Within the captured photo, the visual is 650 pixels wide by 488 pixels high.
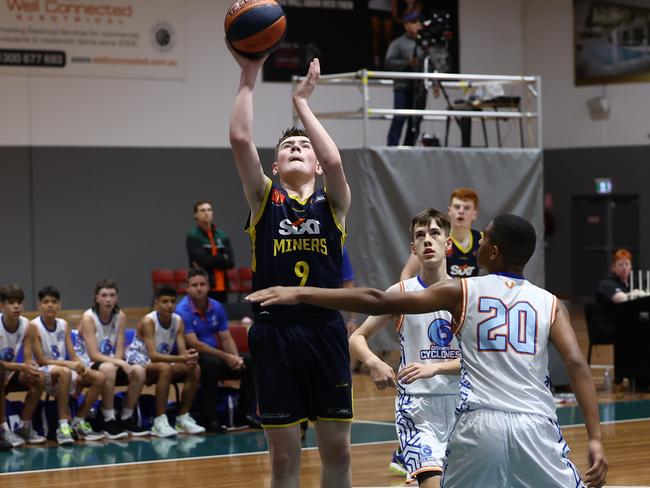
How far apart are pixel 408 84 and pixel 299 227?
30.3 feet

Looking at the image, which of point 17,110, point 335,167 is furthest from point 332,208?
point 17,110

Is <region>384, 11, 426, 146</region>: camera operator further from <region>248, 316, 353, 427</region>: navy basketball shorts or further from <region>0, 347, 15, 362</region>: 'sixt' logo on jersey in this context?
<region>248, 316, 353, 427</region>: navy basketball shorts

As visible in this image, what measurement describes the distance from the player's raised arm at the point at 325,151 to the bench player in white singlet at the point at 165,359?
5.01m

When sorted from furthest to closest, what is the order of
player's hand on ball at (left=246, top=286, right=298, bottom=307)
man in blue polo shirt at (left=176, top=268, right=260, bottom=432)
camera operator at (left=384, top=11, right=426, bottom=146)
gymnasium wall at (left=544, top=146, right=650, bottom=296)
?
gymnasium wall at (left=544, top=146, right=650, bottom=296) < camera operator at (left=384, top=11, right=426, bottom=146) < man in blue polo shirt at (left=176, top=268, right=260, bottom=432) < player's hand on ball at (left=246, top=286, right=298, bottom=307)

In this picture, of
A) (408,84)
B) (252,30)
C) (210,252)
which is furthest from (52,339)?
(408,84)

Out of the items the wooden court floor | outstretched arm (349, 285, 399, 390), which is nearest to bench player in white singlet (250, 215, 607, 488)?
outstretched arm (349, 285, 399, 390)

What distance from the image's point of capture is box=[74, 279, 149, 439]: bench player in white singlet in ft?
29.9

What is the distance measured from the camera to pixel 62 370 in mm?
8930

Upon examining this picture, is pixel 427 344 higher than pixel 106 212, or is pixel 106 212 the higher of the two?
pixel 106 212

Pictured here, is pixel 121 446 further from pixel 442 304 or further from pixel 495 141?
pixel 495 141

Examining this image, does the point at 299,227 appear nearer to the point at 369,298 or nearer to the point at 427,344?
the point at 369,298

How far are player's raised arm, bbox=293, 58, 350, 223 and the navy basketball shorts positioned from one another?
0.50 m

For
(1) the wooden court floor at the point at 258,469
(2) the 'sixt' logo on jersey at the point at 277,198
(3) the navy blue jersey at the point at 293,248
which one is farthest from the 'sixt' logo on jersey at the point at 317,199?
(1) the wooden court floor at the point at 258,469

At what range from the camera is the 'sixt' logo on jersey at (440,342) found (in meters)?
5.55
